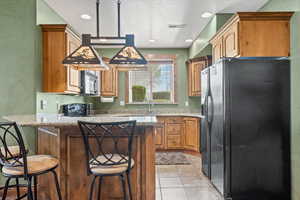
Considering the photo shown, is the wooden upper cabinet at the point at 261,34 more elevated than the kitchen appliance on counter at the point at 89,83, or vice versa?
the wooden upper cabinet at the point at 261,34

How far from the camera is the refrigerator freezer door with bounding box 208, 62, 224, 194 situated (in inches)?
105

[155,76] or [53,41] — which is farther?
[155,76]

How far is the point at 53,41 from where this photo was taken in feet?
10.4

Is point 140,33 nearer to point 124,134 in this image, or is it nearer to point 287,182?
point 124,134

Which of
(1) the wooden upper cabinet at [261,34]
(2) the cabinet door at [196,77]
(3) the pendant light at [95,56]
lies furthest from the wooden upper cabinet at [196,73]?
(3) the pendant light at [95,56]

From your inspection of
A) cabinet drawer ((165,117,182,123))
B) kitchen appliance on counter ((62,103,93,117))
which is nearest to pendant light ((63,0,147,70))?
kitchen appliance on counter ((62,103,93,117))

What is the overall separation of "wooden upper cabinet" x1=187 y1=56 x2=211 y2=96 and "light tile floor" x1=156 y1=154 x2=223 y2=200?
1.77 m

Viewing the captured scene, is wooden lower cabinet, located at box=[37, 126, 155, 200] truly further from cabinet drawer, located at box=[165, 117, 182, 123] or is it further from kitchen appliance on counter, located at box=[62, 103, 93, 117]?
cabinet drawer, located at box=[165, 117, 182, 123]

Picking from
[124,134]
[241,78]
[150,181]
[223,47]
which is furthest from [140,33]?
[150,181]

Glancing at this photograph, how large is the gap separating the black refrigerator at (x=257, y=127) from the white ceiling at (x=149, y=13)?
117 centimetres

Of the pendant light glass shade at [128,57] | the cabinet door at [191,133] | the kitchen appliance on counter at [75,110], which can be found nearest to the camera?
the pendant light glass shade at [128,57]

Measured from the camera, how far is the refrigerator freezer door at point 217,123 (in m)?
2.67

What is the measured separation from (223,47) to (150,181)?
2.10 meters

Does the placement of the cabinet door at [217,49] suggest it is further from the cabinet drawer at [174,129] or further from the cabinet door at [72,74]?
the cabinet door at [72,74]
